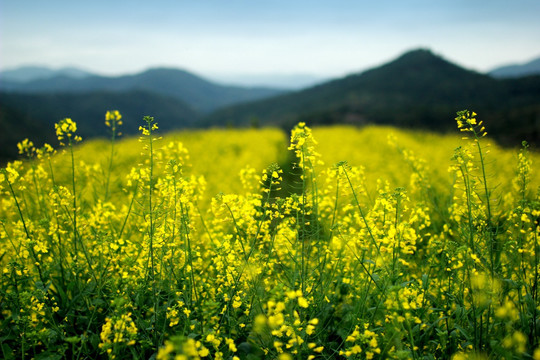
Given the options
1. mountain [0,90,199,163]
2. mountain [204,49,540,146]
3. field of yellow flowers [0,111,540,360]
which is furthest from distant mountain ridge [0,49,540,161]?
field of yellow flowers [0,111,540,360]

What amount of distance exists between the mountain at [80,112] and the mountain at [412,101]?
31.5 meters

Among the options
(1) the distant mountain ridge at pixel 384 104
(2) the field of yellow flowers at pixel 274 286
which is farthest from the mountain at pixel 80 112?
(2) the field of yellow flowers at pixel 274 286

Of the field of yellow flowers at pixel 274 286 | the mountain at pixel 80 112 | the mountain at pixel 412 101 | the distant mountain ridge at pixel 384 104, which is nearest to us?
the field of yellow flowers at pixel 274 286

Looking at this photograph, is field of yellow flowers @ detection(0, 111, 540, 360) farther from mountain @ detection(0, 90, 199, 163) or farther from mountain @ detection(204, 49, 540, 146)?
mountain @ detection(0, 90, 199, 163)

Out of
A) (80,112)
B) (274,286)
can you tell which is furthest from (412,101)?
(80,112)

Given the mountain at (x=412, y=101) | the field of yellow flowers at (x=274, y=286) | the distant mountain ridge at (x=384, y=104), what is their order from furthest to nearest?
the distant mountain ridge at (x=384, y=104) → the mountain at (x=412, y=101) → the field of yellow flowers at (x=274, y=286)

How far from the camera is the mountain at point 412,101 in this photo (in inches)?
1352

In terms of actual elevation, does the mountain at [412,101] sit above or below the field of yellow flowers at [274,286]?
above

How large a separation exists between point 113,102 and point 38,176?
425 feet

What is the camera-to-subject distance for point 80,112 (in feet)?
343

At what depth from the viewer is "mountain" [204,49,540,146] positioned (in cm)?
3435

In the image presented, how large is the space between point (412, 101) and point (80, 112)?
9468cm

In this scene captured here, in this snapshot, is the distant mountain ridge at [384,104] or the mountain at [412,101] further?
the distant mountain ridge at [384,104]

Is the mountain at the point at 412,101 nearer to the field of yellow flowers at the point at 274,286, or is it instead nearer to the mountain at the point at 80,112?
the field of yellow flowers at the point at 274,286
